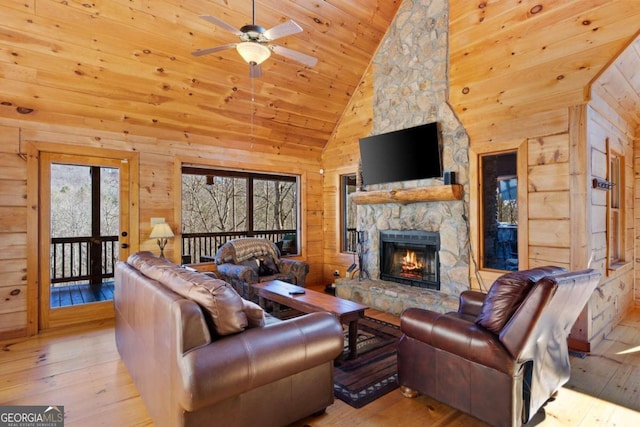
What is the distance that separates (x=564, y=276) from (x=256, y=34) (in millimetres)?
2760

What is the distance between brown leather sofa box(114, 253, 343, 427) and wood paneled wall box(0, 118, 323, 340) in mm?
2597

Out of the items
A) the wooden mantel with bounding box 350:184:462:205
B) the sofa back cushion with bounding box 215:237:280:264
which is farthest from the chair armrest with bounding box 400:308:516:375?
the sofa back cushion with bounding box 215:237:280:264

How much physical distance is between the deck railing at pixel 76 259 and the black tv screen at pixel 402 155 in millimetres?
4086

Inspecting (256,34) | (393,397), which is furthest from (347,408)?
(256,34)

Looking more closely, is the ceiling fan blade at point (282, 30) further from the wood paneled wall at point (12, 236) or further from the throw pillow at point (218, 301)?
the wood paneled wall at point (12, 236)

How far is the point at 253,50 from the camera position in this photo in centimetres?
272

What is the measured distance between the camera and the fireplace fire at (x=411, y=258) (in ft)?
15.1

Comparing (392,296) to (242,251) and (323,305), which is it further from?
(242,251)

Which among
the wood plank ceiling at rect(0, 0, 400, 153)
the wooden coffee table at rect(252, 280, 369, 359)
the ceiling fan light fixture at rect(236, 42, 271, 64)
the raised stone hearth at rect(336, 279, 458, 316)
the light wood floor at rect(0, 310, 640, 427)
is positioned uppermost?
the wood plank ceiling at rect(0, 0, 400, 153)

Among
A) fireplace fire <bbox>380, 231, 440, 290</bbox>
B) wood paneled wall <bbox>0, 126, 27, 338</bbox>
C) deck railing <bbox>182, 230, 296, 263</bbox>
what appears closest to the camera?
wood paneled wall <bbox>0, 126, 27, 338</bbox>

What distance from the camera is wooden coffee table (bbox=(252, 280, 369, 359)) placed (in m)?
3.02

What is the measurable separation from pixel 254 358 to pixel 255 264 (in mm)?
3406

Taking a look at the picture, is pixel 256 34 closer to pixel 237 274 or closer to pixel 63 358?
pixel 237 274

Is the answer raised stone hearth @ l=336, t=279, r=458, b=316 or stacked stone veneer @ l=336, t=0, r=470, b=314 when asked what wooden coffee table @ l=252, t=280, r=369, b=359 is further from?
stacked stone veneer @ l=336, t=0, r=470, b=314
